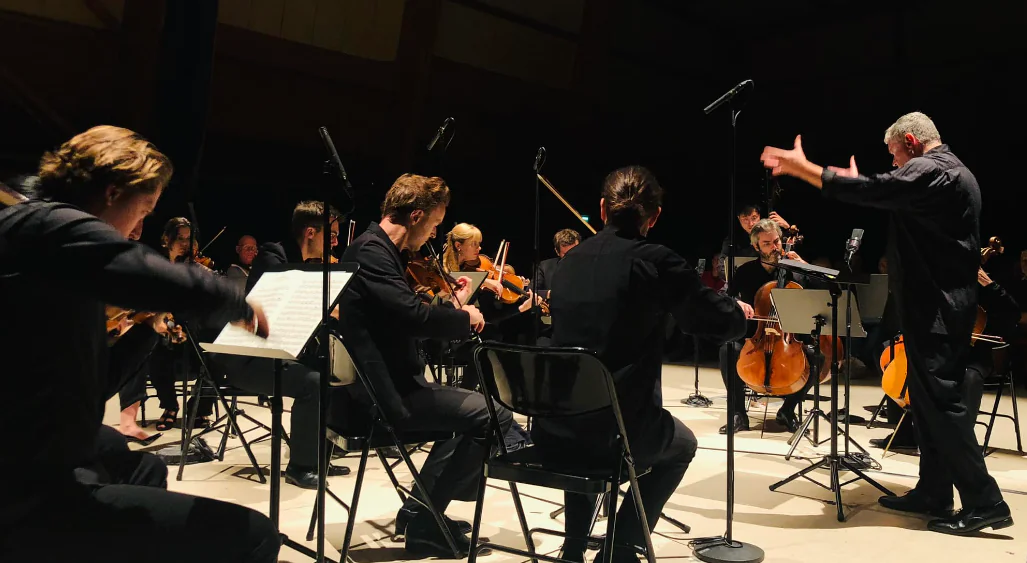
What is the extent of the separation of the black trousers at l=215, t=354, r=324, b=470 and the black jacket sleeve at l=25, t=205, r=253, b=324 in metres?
2.30

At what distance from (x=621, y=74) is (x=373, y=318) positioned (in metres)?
9.59

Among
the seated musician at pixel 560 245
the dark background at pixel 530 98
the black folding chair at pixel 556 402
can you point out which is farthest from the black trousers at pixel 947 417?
the dark background at pixel 530 98

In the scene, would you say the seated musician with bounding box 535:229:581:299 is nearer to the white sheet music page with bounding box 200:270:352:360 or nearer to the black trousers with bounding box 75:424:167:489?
the white sheet music page with bounding box 200:270:352:360

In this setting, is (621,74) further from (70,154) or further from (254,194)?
(70,154)

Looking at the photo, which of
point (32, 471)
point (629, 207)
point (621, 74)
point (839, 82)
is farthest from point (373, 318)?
point (621, 74)

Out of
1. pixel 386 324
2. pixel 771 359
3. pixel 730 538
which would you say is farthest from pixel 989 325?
pixel 386 324

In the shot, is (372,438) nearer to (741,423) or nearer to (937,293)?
(937,293)

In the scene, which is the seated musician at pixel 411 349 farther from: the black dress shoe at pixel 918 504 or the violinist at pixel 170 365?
the violinist at pixel 170 365

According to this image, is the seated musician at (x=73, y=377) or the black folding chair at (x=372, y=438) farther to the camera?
the black folding chair at (x=372, y=438)

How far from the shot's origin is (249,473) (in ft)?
13.3

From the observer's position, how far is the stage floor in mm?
2961

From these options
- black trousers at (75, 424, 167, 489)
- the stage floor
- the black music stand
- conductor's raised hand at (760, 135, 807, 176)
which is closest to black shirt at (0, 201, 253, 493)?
black trousers at (75, 424, 167, 489)

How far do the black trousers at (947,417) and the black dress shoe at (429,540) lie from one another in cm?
190

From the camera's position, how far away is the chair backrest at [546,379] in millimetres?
2152
